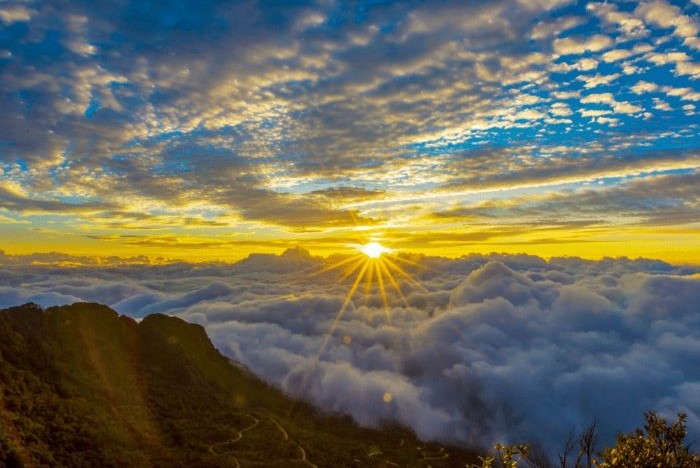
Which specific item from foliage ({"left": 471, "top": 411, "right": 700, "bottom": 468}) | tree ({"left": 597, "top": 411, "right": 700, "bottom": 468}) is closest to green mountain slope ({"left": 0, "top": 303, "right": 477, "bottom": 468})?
foliage ({"left": 471, "top": 411, "right": 700, "bottom": 468})

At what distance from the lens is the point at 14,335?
11569 centimetres

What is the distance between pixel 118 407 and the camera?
392 feet

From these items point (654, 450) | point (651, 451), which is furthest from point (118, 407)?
point (651, 451)

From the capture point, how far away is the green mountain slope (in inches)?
3275

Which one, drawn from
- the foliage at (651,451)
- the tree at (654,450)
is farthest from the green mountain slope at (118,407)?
the tree at (654,450)

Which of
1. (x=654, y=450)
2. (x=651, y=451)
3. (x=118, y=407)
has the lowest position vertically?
(x=118, y=407)

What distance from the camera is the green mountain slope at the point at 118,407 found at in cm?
8319

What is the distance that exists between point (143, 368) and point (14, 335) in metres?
56.1

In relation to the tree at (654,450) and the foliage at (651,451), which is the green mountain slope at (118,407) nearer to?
the foliage at (651,451)

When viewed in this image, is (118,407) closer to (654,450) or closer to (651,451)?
(654,450)

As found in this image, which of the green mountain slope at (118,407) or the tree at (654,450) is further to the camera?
the green mountain slope at (118,407)

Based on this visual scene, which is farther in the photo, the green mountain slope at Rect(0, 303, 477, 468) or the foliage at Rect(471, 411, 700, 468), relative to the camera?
the green mountain slope at Rect(0, 303, 477, 468)

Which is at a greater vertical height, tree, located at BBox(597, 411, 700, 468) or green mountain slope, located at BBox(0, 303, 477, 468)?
tree, located at BBox(597, 411, 700, 468)

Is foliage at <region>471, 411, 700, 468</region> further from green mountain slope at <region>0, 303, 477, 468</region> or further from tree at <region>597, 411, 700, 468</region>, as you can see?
green mountain slope at <region>0, 303, 477, 468</region>
